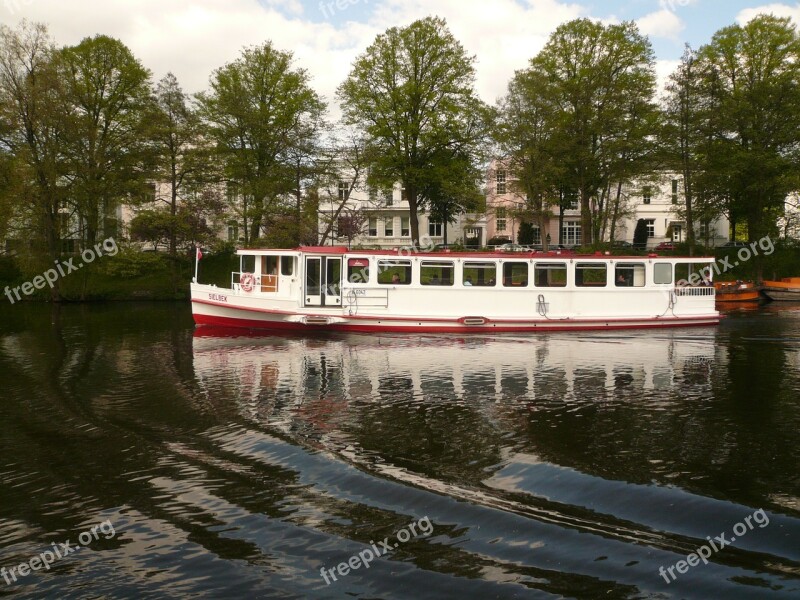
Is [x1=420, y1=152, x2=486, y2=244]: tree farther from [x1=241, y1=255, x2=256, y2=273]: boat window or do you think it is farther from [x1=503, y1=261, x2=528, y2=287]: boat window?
[x1=241, y1=255, x2=256, y2=273]: boat window

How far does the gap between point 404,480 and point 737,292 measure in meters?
45.3

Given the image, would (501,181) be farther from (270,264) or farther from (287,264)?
(270,264)

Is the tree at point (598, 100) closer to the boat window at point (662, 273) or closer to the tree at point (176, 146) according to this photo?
the boat window at point (662, 273)

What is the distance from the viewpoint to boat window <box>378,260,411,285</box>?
33.5 metres

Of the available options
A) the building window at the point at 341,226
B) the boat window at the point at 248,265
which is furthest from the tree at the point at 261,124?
the boat window at the point at 248,265

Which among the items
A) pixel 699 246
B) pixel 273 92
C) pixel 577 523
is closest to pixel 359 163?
pixel 273 92

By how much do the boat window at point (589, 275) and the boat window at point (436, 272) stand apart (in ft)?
20.1

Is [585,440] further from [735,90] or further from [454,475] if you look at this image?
[735,90]

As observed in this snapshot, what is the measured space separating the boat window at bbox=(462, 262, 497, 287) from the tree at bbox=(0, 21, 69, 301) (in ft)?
93.4

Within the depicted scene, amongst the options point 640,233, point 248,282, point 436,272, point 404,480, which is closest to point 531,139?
point 436,272

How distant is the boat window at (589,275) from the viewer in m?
34.3

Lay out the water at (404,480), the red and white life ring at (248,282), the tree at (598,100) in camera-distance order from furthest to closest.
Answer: the tree at (598,100) → the red and white life ring at (248,282) → the water at (404,480)

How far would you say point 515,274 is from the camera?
112ft

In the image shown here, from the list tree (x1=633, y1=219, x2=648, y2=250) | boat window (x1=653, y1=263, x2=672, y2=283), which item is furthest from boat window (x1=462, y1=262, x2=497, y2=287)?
tree (x1=633, y1=219, x2=648, y2=250)
